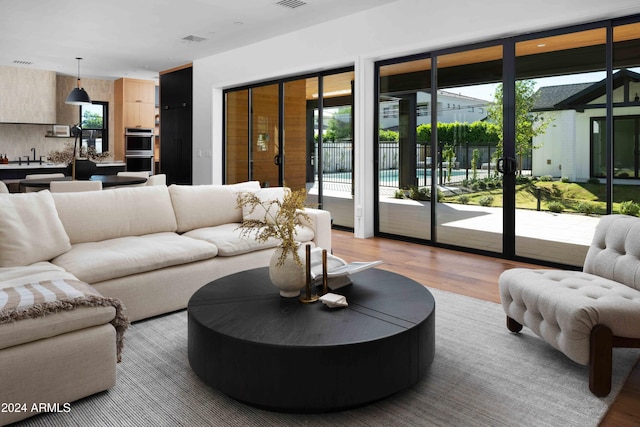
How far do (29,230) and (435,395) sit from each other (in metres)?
2.51

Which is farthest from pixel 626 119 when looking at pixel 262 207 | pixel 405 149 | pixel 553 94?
pixel 262 207

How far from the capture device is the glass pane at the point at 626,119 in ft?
13.1

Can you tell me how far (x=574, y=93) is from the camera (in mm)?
4371

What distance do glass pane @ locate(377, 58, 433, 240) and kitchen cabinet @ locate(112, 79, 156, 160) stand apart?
23.6ft

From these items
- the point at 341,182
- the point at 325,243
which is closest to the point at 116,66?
the point at 341,182

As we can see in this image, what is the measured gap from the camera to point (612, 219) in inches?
107

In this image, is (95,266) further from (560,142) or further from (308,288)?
(560,142)

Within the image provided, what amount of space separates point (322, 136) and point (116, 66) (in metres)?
5.27

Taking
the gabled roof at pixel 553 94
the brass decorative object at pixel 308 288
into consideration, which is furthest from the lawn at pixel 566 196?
the brass decorative object at pixel 308 288

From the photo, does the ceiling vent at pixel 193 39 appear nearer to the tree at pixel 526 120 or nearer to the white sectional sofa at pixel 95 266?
the white sectional sofa at pixel 95 266

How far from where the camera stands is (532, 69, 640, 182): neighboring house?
4.04 meters

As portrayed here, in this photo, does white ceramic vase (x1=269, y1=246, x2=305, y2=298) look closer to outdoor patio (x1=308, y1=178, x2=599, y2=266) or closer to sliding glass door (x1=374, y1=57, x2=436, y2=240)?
Result: outdoor patio (x1=308, y1=178, x2=599, y2=266)

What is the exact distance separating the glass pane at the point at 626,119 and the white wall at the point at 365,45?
0.27m

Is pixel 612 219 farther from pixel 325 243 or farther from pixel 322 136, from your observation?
pixel 322 136
